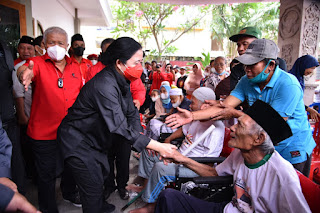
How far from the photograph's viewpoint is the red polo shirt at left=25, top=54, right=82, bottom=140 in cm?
216

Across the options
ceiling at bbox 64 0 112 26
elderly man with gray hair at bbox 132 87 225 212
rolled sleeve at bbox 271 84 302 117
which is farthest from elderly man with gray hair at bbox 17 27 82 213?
ceiling at bbox 64 0 112 26

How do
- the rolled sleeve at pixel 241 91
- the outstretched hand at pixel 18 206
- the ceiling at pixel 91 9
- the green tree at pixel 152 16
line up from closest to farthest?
the outstretched hand at pixel 18 206 < the rolled sleeve at pixel 241 91 < the ceiling at pixel 91 9 < the green tree at pixel 152 16

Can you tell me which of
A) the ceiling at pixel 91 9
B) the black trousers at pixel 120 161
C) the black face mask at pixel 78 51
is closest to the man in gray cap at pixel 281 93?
the black trousers at pixel 120 161

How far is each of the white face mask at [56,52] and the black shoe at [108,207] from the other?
1639mm

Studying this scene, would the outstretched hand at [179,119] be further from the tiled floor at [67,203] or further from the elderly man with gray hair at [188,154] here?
the tiled floor at [67,203]

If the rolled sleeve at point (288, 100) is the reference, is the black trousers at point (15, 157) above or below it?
below

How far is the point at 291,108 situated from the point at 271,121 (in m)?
0.42

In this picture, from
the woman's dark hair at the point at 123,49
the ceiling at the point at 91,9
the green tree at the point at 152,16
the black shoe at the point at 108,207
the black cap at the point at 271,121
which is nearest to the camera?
the black cap at the point at 271,121

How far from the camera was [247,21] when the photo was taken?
15898 mm

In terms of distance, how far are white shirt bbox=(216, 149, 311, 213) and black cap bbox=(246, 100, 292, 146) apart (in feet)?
0.44

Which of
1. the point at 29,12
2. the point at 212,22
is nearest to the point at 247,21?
the point at 212,22

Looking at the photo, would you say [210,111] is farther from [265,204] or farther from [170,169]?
[265,204]

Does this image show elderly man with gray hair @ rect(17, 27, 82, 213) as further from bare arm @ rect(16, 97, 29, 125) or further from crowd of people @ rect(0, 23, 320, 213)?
bare arm @ rect(16, 97, 29, 125)

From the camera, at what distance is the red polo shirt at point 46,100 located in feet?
7.08
